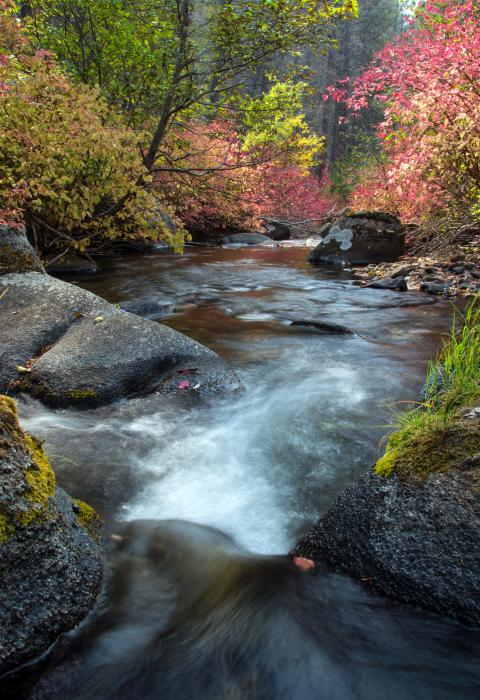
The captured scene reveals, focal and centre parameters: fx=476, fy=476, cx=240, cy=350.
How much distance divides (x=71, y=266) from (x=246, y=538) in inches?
375

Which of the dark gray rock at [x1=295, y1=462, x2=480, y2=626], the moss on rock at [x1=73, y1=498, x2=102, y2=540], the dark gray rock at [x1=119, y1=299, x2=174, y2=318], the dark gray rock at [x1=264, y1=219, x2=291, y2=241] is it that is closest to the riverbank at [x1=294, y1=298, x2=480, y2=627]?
the dark gray rock at [x1=295, y1=462, x2=480, y2=626]

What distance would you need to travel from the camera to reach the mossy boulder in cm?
207

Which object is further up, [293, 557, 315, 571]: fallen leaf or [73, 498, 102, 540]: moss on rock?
[73, 498, 102, 540]: moss on rock

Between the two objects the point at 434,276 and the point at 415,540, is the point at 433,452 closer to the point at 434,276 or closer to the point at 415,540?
the point at 415,540

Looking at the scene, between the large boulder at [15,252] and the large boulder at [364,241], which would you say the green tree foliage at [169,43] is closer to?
the large boulder at [15,252]

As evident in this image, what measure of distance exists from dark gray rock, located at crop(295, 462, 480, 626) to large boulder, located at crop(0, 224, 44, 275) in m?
5.00

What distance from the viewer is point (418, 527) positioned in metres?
2.21

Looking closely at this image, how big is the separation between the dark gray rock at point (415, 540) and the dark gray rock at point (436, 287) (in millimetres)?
8121

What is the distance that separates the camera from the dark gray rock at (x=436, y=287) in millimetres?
9656

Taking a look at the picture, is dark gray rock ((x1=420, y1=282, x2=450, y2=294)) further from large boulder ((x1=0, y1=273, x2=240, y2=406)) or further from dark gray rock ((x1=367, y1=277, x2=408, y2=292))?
large boulder ((x1=0, y1=273, x2=240, y2=406))

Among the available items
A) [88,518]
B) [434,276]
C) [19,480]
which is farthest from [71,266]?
[19,480]

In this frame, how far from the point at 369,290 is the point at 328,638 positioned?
29.8 feet

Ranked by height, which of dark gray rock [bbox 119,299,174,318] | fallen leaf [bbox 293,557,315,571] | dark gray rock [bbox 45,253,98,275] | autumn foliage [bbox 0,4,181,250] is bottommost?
fallen leaf [bbox 293,557,315,571]

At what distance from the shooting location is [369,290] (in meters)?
10.5
